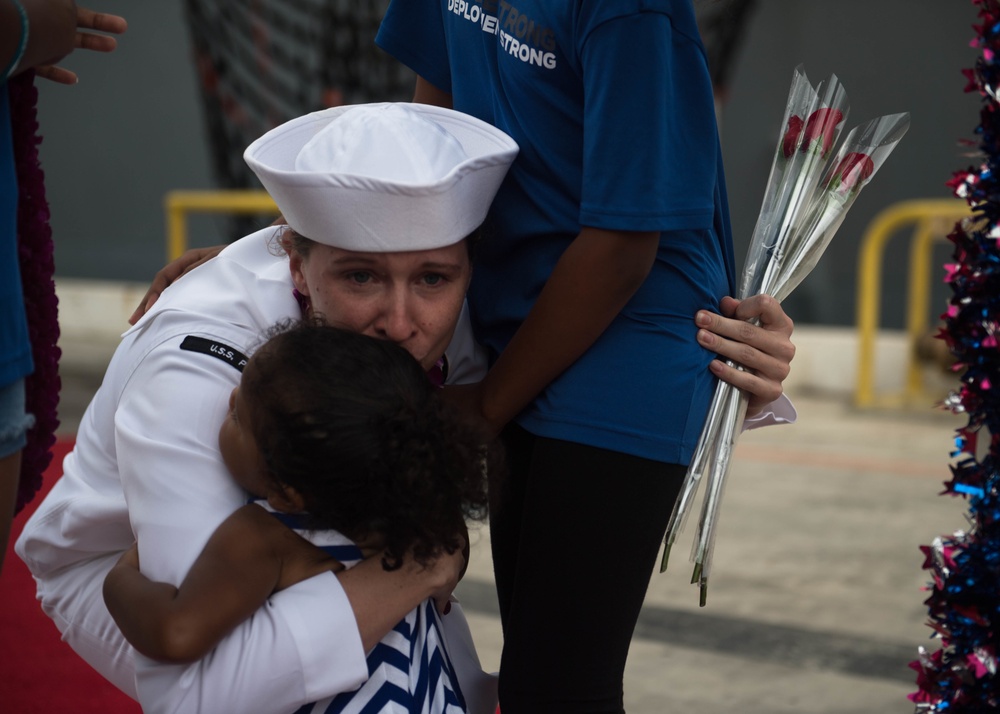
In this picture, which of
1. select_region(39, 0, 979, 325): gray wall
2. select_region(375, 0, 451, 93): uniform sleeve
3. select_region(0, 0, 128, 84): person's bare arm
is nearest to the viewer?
select_region(0, 0, 128, 84): person's bare arm

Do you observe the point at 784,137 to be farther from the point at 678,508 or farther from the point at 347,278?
the point at 347,278

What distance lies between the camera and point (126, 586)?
1.38m

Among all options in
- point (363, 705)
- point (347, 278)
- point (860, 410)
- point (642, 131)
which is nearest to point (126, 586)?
point (363, 705)

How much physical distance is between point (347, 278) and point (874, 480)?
3.68 m

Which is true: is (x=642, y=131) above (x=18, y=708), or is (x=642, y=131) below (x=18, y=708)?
above

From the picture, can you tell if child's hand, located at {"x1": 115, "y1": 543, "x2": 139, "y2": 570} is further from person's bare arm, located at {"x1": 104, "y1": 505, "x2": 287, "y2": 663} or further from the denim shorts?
the denim shorts

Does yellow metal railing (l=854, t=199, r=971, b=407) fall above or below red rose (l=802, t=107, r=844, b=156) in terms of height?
below

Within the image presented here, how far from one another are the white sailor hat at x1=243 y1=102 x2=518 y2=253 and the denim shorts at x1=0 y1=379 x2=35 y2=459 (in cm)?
39

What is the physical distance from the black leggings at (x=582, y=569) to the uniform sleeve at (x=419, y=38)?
25.0 inches

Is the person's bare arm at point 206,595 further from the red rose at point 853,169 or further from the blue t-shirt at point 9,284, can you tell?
the red rose at point 853,169

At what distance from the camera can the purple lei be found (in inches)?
63.1

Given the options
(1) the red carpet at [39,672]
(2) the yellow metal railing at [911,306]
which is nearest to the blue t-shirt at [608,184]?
(1) the red carpet at [39,672]

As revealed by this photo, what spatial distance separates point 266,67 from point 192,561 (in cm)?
529


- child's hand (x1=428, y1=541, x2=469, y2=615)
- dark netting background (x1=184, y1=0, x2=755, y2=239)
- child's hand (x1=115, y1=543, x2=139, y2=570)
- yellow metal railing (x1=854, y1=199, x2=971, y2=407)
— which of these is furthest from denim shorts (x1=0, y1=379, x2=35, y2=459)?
yellow metal railing (x1=854, y1=199, x2=971, y2=407)
